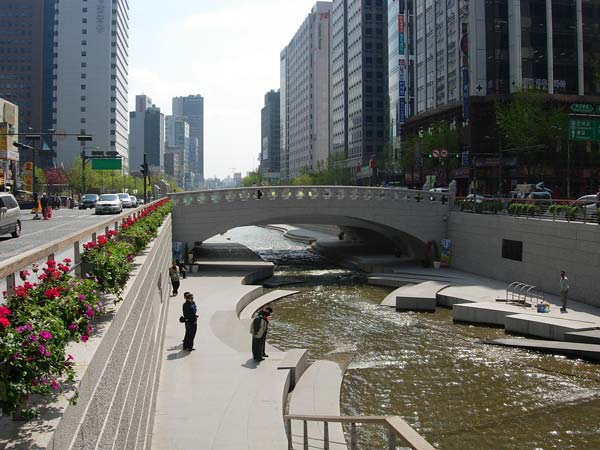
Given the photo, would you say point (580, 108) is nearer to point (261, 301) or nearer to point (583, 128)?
point (583, 128)

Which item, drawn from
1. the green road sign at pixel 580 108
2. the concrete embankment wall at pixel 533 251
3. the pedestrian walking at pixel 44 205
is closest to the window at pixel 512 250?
the concrete embankment wall at pixel 533 251

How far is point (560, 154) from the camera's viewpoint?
167 ft

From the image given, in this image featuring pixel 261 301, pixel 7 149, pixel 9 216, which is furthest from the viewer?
pixel 7 149

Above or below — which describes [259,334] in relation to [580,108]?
below

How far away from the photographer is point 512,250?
3188 centimetres

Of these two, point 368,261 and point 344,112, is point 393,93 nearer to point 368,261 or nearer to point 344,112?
point 344,112

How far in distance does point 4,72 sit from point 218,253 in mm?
129138

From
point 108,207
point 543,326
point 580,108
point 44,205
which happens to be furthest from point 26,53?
point 543,326

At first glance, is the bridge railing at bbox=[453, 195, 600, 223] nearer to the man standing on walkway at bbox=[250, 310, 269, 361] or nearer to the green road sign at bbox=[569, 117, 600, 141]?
the green road sign at bbox=[569, 117, 600, 141]

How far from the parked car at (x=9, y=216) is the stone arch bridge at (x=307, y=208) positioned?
50.9ft

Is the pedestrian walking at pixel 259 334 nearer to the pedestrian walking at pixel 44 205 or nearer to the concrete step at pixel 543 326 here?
the concrete step at pixel 543 326

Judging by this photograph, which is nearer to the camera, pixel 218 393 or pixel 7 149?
pixel 218 393

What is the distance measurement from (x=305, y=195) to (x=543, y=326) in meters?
21.2

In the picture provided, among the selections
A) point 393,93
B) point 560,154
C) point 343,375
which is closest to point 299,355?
point 343,375
